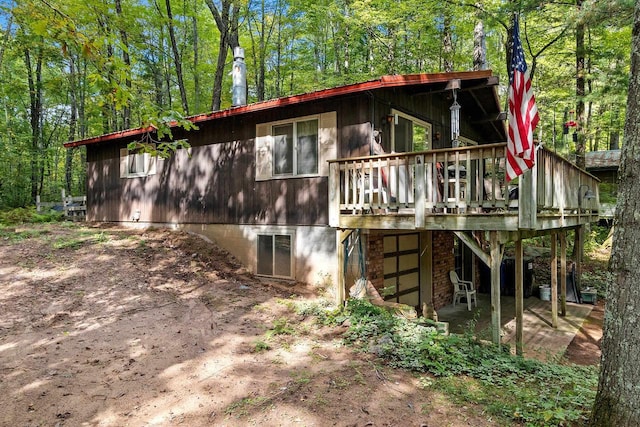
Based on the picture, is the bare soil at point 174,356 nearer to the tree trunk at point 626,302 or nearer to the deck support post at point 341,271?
the deck support post at point 341,271

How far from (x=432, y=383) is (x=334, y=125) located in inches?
209

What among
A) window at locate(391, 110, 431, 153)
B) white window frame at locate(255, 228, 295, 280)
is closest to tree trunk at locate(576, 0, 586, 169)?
window at locate(391, 110, 431, 153)

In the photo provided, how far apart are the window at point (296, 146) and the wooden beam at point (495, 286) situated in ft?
12.0

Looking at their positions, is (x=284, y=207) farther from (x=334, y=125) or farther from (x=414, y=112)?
(x=414, y=112)

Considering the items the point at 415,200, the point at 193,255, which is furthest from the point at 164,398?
the point at 193,255

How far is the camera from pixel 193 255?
31.2 feet

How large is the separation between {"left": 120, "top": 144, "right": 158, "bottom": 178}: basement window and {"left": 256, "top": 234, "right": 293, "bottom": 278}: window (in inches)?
194

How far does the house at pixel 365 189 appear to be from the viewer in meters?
5.88

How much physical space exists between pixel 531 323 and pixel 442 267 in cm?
242

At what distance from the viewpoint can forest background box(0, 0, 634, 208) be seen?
1338 centimetres

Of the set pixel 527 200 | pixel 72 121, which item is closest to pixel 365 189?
pixel 527 200

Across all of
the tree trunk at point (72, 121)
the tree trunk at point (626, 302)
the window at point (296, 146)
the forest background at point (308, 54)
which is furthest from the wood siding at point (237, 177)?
the tree trunk at point (72, 121)

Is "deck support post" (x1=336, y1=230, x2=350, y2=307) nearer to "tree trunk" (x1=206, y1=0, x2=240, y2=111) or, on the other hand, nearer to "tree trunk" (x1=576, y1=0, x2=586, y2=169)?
"tree trunk" (x1=206, y1=0, x2=240, y2=111)

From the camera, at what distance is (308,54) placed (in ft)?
72.6
